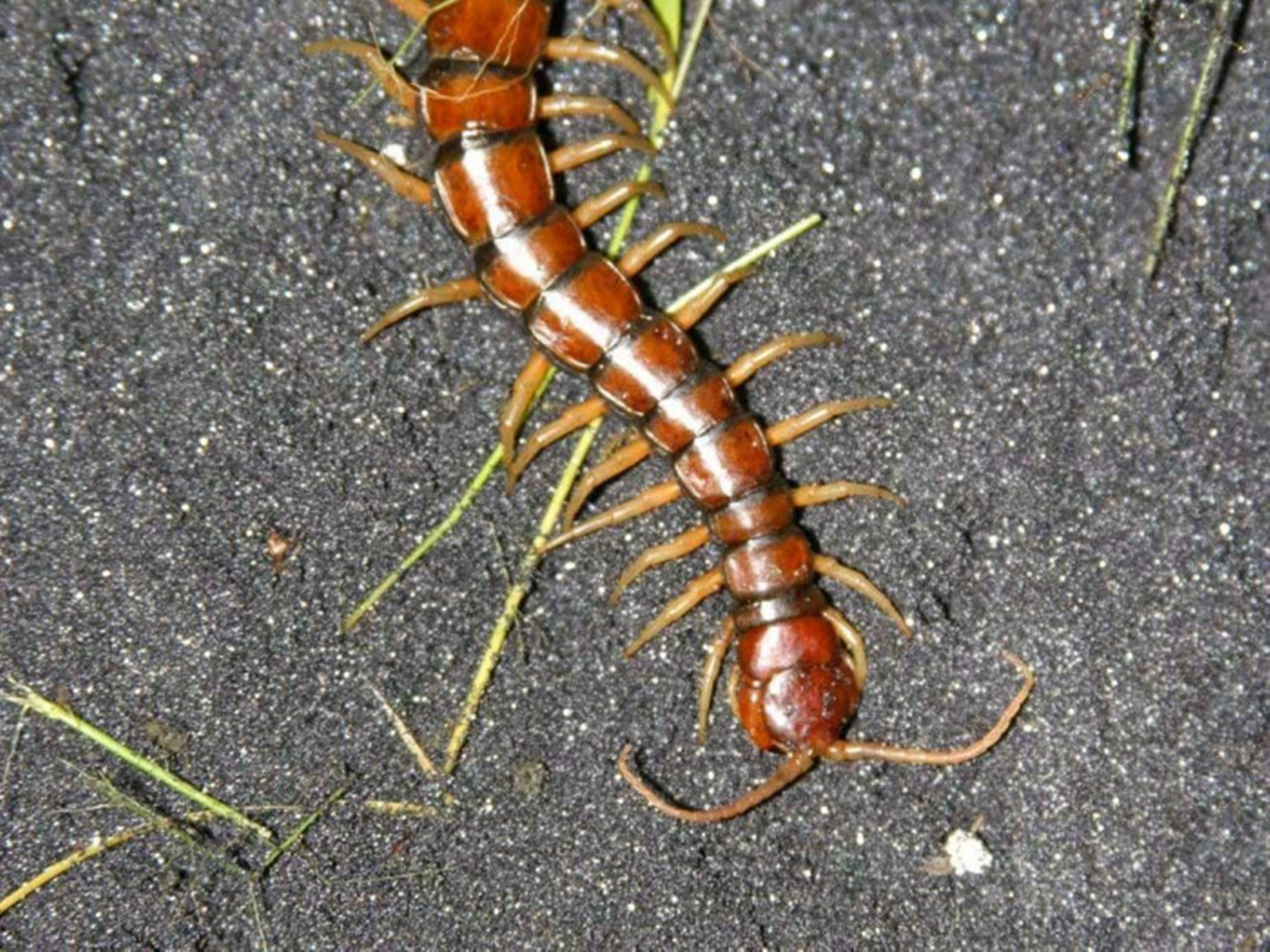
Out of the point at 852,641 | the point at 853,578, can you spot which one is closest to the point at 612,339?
the point at 853,578

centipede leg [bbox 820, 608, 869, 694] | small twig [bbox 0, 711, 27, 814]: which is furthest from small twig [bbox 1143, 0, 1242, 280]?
small twig [bbox 0, 711, 27, 814]

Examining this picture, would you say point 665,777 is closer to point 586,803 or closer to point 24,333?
point 586,803

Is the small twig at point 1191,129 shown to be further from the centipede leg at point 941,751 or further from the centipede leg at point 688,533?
the centipede leg at point 941,751

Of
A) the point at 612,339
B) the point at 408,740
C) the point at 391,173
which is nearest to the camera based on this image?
the point at 612,339

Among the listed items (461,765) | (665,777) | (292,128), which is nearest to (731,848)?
(665,777)

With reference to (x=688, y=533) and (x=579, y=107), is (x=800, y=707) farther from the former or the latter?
(x=579, y=107)
